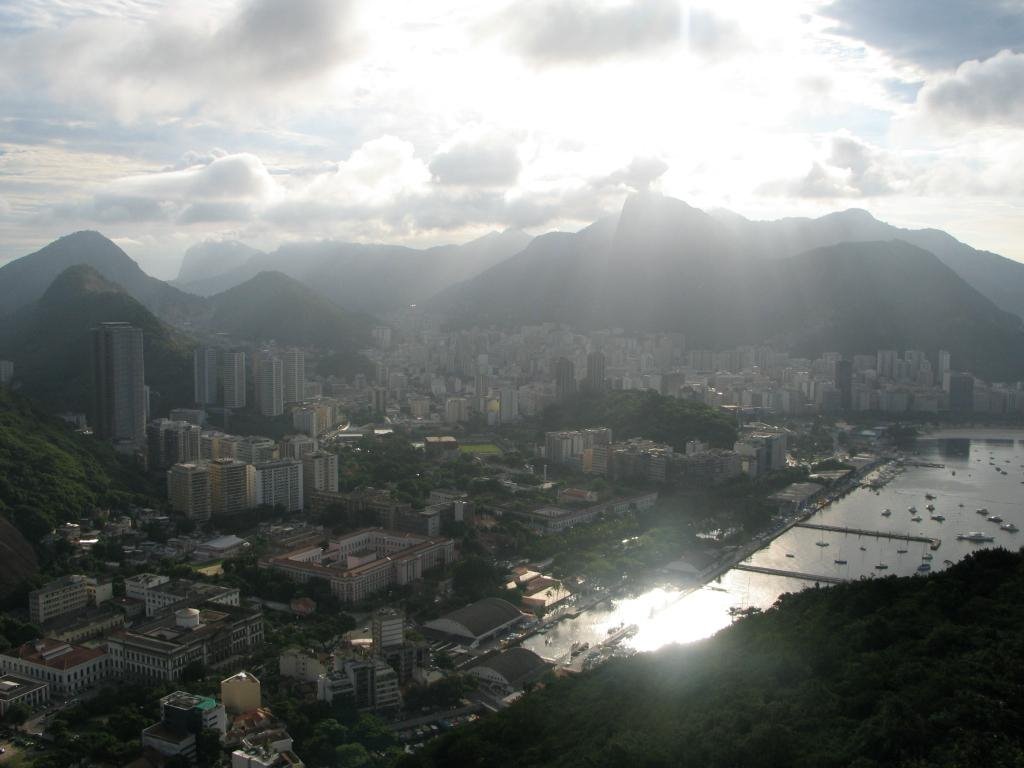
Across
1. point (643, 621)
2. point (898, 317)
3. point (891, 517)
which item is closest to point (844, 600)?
point (643, 621)

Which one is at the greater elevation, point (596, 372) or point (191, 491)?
point (596, 372)

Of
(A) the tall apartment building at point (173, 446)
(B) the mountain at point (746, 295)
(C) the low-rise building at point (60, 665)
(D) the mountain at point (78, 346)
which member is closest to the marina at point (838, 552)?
(C) the low-rise building at point (60, 665)

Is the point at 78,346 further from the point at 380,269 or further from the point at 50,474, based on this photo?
the point at 380,269

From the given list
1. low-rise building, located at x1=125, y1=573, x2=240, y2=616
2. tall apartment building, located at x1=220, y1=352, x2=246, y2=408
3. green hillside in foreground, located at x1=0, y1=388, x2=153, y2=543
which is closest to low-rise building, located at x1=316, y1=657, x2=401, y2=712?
low-rise building, located at x1=125, y1=573, x2=240, y2=616

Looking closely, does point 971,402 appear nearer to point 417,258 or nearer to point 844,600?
point 844,600

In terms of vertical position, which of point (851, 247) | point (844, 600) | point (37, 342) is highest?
point (851, 247)

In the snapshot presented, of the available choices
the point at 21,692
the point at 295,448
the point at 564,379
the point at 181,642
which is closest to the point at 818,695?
the point at 181,642
